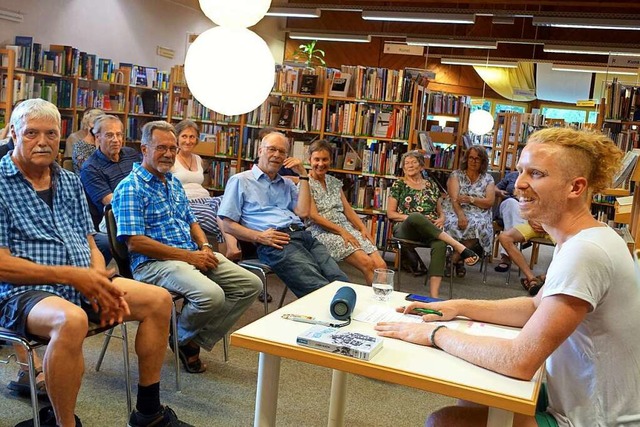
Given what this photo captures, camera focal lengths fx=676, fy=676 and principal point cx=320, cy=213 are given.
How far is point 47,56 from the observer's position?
27.0 feet

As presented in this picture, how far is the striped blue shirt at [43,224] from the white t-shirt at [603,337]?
1.90m

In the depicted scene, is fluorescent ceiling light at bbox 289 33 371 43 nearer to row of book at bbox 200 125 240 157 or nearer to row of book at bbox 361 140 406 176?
row of book at bbox 200 125 240 157

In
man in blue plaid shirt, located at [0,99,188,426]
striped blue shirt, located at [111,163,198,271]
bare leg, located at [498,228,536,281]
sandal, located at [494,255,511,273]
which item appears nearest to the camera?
man in blue plaid shirt, located at [0,99,188,426]

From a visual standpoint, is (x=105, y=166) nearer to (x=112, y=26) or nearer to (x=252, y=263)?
(x=252, y=263)

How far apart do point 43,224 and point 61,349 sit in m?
0.57

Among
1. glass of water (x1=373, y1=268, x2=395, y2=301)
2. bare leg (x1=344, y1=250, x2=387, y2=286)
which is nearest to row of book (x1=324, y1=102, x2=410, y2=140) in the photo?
bare leg (x1=344, y1=250, x2=387, y2=286)

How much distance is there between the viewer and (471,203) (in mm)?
6531

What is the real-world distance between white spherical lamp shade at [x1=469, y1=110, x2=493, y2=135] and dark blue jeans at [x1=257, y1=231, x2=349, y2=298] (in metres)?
7.77

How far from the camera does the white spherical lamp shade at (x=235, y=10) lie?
13.6 ft

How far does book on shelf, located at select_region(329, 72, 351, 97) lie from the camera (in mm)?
7090

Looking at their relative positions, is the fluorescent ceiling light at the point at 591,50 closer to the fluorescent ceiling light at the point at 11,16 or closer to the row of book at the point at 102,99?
the row of book at the point at 102,99

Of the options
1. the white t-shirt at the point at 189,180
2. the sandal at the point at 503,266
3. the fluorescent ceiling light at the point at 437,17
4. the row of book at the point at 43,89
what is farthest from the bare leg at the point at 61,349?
the fluorescent ceiling light at the point at 437,17

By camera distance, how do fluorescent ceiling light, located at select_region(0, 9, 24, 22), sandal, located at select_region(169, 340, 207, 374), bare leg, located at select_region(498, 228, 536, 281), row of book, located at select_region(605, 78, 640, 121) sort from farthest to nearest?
fluorescent ceiling light, located at select_region(0, 9, 24, 22) → row of book, located at select_region(605, 78, 640, 121) → bare leg, located at select_region(498, 228, 536, 281) → sandal, located at select_region(169, 340, 207, 374)

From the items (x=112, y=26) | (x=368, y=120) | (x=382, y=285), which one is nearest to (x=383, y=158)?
(x=368, y=120)
